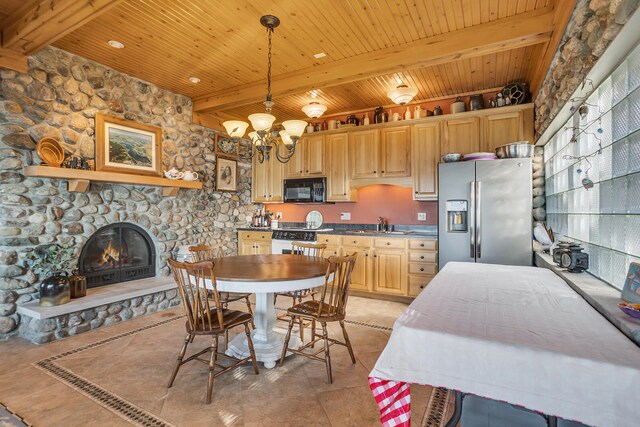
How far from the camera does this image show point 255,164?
6.02m

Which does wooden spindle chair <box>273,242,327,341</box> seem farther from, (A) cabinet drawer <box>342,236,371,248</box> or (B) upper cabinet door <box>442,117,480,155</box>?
(B) upper cabinet door <box>442,117,480,155</box>

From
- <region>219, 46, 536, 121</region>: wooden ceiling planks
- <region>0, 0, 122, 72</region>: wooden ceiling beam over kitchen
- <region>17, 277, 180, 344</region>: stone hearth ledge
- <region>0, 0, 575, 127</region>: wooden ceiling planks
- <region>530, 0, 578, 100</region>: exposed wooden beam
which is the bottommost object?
<region>17, 277, 180, 344</region>: stone hearth ledge

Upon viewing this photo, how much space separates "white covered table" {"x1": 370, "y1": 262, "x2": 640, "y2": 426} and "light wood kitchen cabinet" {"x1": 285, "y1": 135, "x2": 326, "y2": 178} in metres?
3.97

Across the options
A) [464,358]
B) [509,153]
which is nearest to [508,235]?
[509,153]

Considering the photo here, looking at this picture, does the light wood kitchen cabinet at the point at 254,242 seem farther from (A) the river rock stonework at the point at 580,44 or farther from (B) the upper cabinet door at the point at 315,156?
(A) the river rock stonework at the point at 580,44

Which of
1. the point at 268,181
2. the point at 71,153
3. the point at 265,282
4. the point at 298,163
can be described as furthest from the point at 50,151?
the point at 298,163

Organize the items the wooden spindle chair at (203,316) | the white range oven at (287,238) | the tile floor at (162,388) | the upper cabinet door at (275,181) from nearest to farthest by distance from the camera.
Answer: the tile floor at (162,388)
the wooden spindle chair at (203,316)
the white range oven at (287,238)
the upper cabinet door at (275,181)

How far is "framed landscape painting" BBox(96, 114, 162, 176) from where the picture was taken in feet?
12.3

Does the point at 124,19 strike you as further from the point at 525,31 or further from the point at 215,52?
the point at 525,31

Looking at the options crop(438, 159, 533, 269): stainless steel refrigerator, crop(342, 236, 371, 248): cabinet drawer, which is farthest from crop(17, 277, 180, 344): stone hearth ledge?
crop(438, 159, 533, 269): stainless steel refrigerator

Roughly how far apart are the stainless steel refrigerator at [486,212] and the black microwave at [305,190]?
1.93 meters

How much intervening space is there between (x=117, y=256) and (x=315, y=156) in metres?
3.08

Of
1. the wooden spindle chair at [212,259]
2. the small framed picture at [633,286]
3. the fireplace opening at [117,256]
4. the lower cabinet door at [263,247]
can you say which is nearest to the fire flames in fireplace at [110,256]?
the fireplace opening at [117,256]

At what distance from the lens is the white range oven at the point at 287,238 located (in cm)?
498
